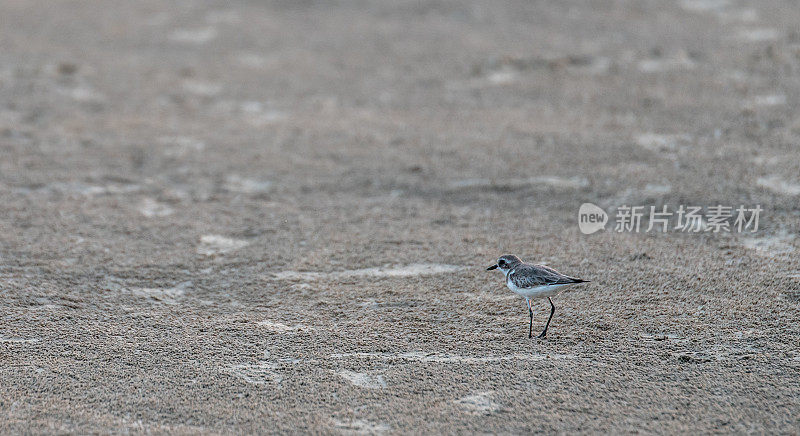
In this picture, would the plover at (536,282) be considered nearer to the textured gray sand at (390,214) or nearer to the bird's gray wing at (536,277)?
the bird's gray wing at (536,277)

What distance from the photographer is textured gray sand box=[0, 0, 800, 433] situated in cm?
232

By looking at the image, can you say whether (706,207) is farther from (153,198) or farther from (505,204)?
(153,198)

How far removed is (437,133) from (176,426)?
9.60 ft

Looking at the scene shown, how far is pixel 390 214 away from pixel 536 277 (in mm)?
1266

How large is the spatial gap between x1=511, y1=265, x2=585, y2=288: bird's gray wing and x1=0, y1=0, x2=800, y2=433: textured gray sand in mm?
193

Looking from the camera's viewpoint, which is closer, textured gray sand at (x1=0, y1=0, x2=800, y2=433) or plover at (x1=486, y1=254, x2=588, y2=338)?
textured gray sand at (x1=0, y1=0, x2=800, y2=433)

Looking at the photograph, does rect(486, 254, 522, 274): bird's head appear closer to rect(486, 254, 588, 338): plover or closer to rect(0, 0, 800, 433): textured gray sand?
rect(486, 254, 588, 338): plover

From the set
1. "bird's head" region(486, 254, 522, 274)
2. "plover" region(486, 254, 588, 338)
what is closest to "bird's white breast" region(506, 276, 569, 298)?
"plover" region(486, 254, 588, 338)

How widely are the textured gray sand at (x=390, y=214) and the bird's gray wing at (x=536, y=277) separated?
19 centimetres

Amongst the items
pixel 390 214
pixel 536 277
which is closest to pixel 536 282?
pixel 536 277

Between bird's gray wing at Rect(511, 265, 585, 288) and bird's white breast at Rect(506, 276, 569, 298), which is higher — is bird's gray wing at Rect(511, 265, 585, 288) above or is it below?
above

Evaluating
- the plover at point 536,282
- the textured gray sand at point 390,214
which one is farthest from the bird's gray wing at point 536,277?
the textured gray sand at point 390,214

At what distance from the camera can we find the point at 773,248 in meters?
3.19

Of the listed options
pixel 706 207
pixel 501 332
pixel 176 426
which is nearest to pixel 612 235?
pixel 706 207
